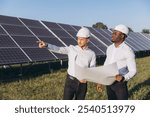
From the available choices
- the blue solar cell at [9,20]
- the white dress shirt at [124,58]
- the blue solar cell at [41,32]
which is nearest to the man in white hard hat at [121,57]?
the white dress shirt at [124,58]

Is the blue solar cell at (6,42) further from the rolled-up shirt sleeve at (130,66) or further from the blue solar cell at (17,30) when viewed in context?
the rolled-up shirt sleeve at (130,66)

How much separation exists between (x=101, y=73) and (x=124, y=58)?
83 cm

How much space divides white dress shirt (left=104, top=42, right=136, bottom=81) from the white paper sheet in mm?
343

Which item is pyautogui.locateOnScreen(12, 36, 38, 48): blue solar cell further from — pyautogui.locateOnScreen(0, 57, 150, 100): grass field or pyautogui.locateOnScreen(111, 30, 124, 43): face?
pyautogui.locateOnScreen(111, 30, 124, 43): face

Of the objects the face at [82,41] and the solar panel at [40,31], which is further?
the solar panel at [40,31]

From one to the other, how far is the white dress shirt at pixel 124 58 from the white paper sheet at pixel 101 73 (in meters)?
0.34

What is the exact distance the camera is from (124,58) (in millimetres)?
6348

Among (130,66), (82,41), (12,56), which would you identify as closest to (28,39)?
(12,56)

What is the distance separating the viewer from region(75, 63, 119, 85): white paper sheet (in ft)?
18.8

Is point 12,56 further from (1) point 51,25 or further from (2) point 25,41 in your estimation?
(1) point 51,25

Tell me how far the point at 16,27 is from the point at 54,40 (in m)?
2.69

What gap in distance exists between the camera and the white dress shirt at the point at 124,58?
604 cm

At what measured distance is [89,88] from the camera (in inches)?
478

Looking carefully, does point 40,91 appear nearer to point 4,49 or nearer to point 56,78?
point 56,78
